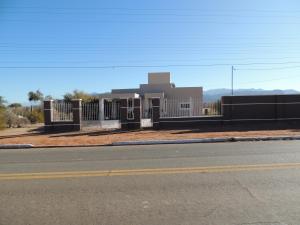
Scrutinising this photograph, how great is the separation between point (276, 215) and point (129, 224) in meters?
2.15

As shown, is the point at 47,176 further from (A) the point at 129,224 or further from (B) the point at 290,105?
(B) the point at 290,105

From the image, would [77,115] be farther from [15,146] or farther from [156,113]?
[15,146]

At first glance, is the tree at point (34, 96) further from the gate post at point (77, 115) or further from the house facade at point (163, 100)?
the gate post at point (77, 115)

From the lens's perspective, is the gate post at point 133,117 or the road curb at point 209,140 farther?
the gate post at point 133,117

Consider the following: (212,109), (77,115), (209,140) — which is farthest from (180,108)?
(209,140)

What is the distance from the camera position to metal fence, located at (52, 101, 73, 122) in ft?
83.0

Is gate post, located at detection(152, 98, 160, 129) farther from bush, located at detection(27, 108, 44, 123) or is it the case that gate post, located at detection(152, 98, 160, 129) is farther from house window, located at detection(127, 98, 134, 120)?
bush, located at detection(27, 108, 44, 123)

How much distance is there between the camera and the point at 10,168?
11.2m

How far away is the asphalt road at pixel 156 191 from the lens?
5953mm

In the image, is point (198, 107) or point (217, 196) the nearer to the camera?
point (217, 196)

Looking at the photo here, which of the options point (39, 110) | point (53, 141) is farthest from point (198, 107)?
point (39, 110)

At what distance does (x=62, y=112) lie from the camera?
2531 cm

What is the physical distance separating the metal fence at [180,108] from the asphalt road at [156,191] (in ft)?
44.0

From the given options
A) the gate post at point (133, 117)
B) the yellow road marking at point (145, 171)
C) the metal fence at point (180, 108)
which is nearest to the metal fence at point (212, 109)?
the metal fence at point (180, 108)
